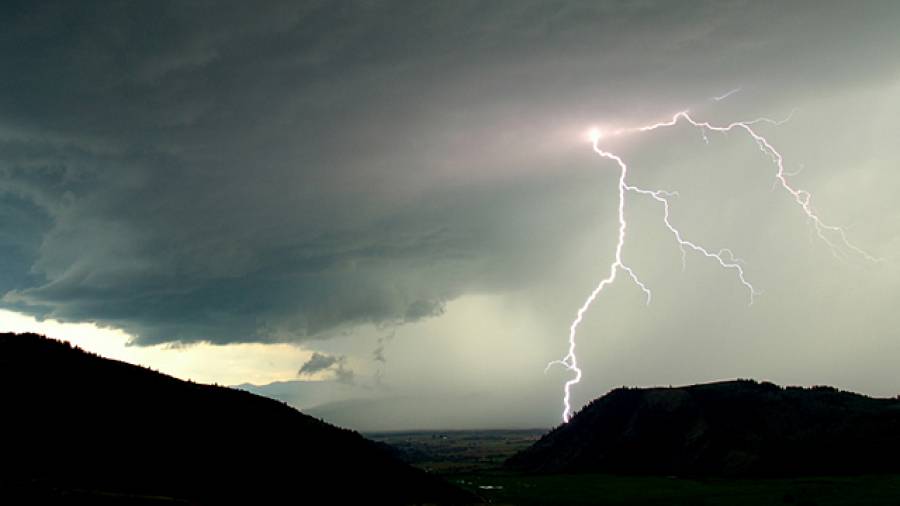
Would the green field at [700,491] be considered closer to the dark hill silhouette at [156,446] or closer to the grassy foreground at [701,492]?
the grassy foreground at [701,492]

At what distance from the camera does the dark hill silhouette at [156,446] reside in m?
37.9

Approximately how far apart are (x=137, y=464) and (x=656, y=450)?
125 meters

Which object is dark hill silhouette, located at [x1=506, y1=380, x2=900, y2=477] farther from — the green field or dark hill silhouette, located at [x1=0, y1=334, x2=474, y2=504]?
dark hill silhouette, located at [x1=0, y1=334, x2=474, y2=504]

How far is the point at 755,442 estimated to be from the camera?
124 meters

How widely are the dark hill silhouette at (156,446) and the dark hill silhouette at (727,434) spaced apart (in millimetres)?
82204

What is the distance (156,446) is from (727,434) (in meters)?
123

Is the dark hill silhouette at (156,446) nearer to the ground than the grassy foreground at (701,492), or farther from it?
farther from it

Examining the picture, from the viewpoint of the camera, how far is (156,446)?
4678 centimetres

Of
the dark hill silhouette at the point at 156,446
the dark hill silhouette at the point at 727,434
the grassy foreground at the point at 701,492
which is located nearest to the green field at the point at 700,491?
the grassy foreground at the point at 701,492

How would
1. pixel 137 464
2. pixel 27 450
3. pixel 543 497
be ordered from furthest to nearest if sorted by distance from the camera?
pixel 543 497, pixel 137 464, pixel 27 450

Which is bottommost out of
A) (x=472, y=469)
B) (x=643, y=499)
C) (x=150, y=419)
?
(x=472, y=469)

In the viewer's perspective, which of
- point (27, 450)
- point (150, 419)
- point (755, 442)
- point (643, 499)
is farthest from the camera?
point (755, 442)

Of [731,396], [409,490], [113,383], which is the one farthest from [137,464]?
[731,396]

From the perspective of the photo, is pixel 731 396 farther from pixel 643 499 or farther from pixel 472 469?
pixel 643 499
